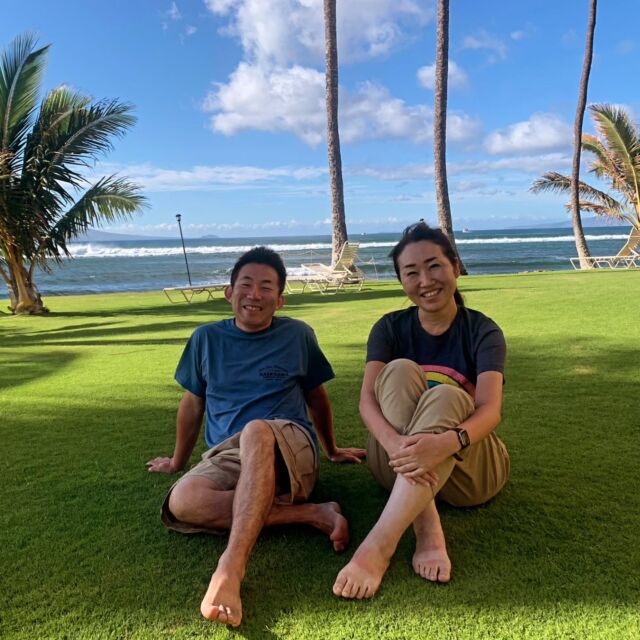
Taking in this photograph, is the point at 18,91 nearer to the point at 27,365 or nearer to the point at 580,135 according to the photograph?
the point at 27,365

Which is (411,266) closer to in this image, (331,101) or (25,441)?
(25,441)

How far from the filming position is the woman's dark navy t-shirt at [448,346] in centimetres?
242

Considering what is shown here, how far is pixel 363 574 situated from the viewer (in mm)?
1989

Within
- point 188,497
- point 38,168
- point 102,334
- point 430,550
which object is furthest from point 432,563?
point 38,168

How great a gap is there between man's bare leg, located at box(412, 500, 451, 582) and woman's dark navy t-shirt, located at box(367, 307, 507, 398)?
1.85 ft

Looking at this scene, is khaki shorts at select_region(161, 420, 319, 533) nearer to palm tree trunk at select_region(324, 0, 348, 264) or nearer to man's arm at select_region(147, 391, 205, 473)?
man's arm at select_region(147, 391, 205, 473)

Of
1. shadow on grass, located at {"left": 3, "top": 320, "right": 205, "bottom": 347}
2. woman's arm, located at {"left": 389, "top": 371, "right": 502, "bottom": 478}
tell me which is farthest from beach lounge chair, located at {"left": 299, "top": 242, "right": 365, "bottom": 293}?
woman's arm, located at {"left": 389, "top": 371, "right": 502, "bottom": 478}


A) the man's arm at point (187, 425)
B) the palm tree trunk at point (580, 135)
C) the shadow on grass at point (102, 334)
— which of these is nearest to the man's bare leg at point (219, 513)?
Result: the man's arm at point (187, 425)

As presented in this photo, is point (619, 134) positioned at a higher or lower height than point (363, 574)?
higher

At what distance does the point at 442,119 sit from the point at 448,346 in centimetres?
1543

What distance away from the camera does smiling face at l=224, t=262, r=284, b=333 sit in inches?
104

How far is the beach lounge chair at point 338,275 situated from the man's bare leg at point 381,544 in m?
12.9

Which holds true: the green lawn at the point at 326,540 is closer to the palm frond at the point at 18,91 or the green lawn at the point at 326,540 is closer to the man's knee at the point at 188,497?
the man's knee at the point at 188,497

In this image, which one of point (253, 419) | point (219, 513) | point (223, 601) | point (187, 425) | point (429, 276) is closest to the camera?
point (223, 601)
